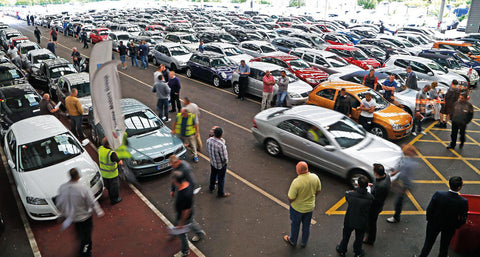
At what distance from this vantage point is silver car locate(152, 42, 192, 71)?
716 inches

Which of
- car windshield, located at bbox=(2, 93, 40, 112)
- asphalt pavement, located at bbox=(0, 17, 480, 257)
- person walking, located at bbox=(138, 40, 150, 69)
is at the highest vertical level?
person walking, located at bbox=(138, 40, 150, 69)

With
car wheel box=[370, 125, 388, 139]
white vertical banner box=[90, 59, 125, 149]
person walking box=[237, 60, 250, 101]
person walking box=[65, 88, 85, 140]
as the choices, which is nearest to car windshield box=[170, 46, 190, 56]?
person walking box=[237, 60, 250, 101]

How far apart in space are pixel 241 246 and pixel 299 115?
411cm

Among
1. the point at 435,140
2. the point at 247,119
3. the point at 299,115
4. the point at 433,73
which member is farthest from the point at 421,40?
the point at 299,115

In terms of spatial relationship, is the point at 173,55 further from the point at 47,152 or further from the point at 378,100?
the point at 47,152

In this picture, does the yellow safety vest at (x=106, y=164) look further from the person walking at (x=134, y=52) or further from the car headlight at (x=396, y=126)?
the person walking at (x=134, y=52)

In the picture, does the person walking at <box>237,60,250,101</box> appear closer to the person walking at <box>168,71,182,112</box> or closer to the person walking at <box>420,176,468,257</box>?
the person walking at <box>168,71,182,112</box>

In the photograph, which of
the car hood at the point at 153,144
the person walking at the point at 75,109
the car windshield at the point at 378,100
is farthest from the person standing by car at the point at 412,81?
the person walking at the point at 75,109

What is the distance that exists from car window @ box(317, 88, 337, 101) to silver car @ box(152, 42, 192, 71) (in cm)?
945

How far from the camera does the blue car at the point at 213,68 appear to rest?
51.7 feet

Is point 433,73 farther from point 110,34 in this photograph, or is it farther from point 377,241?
point 110,34

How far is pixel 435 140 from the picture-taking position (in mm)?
10633

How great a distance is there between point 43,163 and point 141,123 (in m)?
2.65

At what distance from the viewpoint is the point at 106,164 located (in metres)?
6.57
